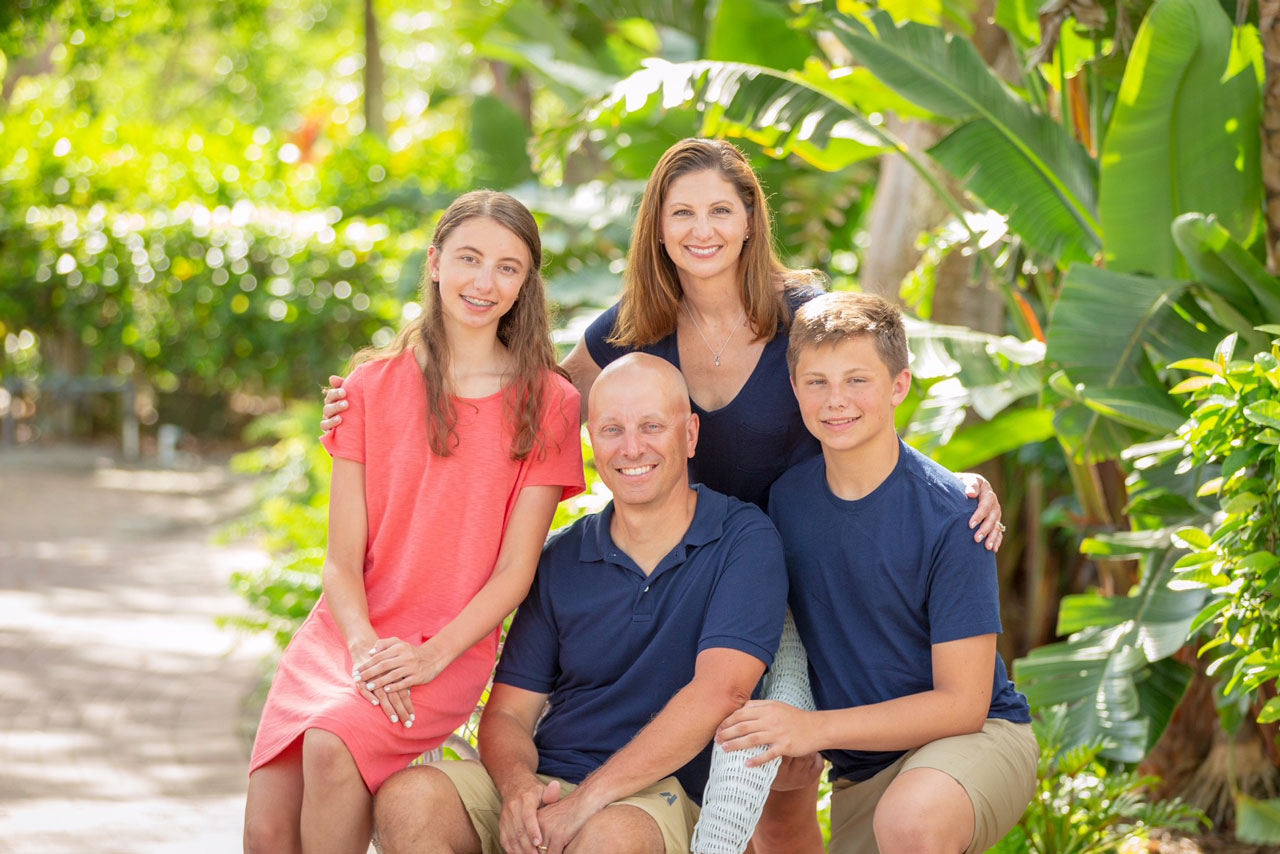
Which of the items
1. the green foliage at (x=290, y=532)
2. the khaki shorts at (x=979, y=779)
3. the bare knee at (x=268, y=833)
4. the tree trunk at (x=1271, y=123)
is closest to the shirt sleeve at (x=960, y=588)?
the khaki shorts at (x=979, y=779)

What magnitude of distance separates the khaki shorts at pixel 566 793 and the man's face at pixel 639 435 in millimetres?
637

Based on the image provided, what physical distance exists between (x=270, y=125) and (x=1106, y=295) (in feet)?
90.6

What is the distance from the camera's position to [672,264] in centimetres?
325

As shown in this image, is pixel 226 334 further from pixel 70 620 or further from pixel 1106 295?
pixel 1106 295

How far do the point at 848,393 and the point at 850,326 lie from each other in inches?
5.9

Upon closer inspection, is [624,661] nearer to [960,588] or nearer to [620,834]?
[620,834]

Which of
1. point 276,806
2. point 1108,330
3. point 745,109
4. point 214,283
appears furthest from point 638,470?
point 214,283

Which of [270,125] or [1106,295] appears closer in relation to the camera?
[1106,295]

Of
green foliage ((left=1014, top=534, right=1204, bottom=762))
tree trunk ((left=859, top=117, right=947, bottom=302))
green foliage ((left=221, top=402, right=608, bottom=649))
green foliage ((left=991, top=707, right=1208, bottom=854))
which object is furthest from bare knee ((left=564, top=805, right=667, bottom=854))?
tree trunk ((left=859, top=117, right=947, bottom=302))

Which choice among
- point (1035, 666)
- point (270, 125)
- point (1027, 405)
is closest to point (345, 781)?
point (1035, 666)

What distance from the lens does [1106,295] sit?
12.5 ft

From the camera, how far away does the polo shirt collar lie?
2.82 m

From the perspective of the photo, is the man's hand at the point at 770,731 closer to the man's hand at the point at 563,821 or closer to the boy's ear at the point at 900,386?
the man's hand at the point at 563,821

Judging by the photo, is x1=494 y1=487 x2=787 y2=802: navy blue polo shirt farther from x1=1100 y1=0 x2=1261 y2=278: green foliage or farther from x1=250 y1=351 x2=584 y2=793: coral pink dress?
x1=1100 y1=0 x2=1261 y2=278: green foliage
